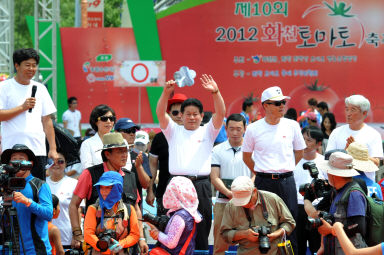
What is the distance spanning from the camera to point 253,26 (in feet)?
55.4

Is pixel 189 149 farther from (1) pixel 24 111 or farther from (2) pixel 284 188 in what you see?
(1) pixel 24 111

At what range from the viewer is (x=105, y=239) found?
4.62 metres

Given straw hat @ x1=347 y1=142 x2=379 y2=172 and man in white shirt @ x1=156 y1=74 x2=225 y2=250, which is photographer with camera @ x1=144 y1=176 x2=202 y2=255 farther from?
straw hat @ x1=347 y1=142 x2=379 y2=172

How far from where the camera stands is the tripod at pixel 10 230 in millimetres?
4828

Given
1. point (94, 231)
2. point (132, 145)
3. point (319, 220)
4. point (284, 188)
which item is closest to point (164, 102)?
point (132, 145)

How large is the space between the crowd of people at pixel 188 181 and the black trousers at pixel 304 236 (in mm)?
14

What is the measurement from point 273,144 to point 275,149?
0.05 m

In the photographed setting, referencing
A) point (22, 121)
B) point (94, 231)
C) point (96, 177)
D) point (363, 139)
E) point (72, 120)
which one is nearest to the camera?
point (94, 231)

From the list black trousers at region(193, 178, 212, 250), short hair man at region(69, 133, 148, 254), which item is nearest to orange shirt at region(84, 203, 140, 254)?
short hair man at region(69, 133, 148, 254)

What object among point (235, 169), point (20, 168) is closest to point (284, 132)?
point (235, 169)

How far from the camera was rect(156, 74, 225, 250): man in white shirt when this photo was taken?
6051 millimetres

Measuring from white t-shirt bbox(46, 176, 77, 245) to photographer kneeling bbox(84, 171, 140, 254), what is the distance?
5.90 ft

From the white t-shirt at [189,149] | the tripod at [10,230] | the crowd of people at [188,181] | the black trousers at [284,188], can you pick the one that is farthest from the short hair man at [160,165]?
the tripod at [10,230]

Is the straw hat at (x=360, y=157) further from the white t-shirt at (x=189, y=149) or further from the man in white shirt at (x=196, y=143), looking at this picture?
the white t-shirt at (x=189, y=149)
